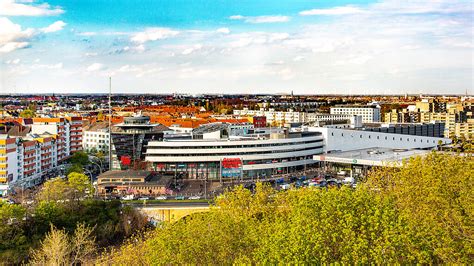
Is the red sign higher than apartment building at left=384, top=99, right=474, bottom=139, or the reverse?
apartment building at left=384, top=99, right=474, bottom=139

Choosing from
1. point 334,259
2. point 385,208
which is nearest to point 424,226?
point 385,208

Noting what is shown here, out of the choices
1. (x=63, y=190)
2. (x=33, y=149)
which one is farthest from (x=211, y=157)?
(x=63, y=190)

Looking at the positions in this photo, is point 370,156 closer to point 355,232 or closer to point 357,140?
point 357,140

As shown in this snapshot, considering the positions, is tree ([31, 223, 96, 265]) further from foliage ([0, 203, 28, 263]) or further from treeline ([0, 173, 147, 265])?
foliage ([0, 203, 28, 263])

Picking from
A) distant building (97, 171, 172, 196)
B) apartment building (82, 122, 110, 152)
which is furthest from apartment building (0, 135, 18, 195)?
apartment building (82, 122, 110, 152)

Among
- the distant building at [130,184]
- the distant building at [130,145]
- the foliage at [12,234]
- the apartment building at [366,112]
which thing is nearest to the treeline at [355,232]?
the foliage at [12,234]

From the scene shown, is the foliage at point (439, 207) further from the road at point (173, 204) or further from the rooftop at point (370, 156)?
the rooftop at point (370, 156)
